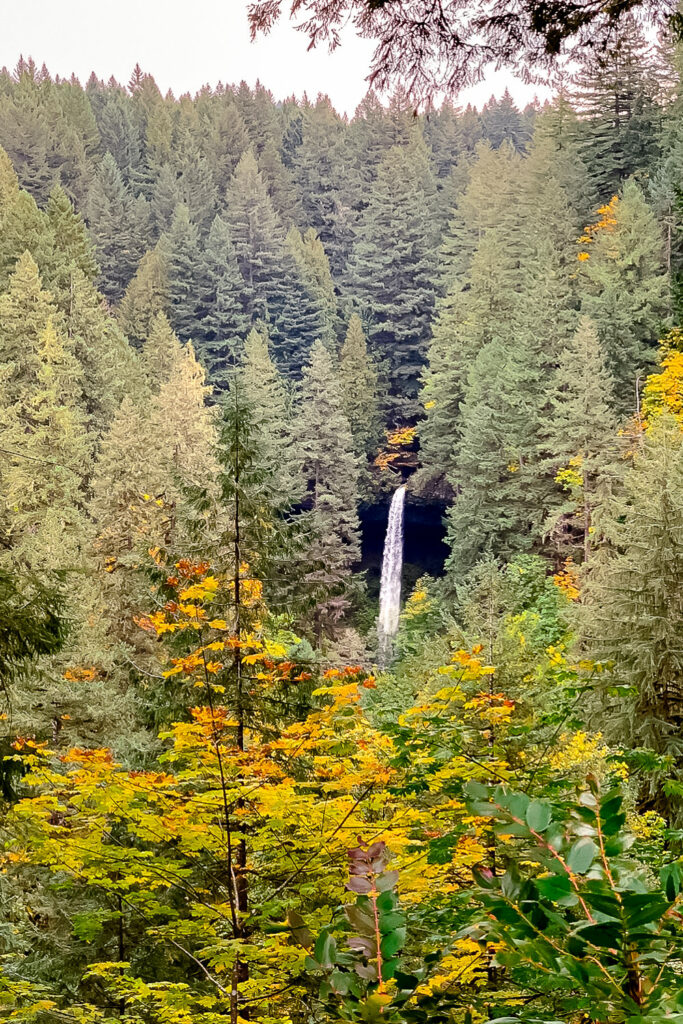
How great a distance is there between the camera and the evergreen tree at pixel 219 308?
147 feet

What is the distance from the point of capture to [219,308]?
45.9 m

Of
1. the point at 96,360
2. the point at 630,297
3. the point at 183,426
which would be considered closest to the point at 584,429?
the point at 630,297

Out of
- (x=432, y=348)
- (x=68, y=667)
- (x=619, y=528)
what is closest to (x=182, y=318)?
(x=432, y=348)

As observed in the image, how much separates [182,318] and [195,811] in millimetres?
43390

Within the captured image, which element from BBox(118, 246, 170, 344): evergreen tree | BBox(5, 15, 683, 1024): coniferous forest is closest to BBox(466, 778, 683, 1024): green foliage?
BBox(5, 15, 683, 1024): coniferous forest

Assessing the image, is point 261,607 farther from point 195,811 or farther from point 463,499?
point 463,499

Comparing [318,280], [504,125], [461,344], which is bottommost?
[461,344]

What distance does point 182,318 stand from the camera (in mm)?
45844

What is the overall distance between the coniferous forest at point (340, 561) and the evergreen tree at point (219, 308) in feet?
1.16

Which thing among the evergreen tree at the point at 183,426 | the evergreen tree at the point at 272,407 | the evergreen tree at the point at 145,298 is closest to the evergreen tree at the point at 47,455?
the evergreen tree at the point at 183,426

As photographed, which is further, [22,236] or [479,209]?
[479,209]

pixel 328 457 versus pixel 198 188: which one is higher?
pixel 198 188

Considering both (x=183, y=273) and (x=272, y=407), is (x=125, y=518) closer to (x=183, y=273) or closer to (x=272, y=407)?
(x=272, y=407)

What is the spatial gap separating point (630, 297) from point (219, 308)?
25327 millimetres
